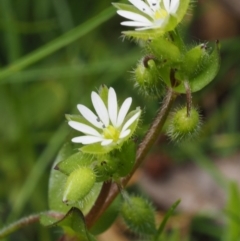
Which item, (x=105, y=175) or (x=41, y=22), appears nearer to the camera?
(x=105, y=175)

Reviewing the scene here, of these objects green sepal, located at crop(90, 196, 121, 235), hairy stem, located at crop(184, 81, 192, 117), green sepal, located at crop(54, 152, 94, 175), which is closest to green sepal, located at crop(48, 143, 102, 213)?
green sepal, located at crop(90, 196, 121, 235)

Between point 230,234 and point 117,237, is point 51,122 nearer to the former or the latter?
point 117,237

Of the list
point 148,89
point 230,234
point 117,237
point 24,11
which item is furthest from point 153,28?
point 24,11

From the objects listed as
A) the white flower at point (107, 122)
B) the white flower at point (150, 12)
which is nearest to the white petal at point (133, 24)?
the white flower at point (150, 12)

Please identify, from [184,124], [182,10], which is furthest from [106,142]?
[182,10]

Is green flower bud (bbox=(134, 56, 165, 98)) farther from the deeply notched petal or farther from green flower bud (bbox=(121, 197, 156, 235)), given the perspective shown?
green flower bud (bbox=(121, 197, 156, 235))
